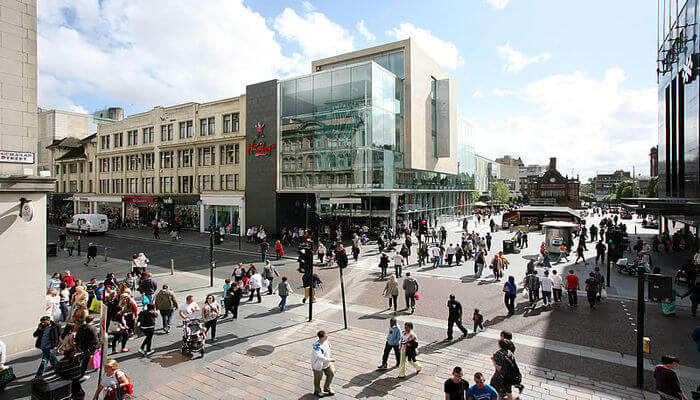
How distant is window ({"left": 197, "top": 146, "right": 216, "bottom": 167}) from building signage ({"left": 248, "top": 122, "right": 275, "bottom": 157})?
243 inches

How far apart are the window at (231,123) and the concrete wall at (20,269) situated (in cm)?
2841

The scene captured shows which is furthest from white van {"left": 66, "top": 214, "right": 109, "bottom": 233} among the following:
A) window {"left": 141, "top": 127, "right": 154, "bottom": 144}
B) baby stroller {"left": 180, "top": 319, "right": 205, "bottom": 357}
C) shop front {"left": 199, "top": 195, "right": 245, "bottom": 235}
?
baby stroller {"left": 180, "top": 319, "right": 205, "bottom": 357}

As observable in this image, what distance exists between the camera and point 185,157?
1645 inches

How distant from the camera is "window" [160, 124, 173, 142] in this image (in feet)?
141

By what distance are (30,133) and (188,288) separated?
29.4 ft

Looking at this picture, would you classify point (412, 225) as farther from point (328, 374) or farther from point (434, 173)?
point (328, 374)

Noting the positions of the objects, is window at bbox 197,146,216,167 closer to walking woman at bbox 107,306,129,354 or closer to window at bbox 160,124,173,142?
window at bbox 160,124,173,142

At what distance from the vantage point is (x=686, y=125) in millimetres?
25094

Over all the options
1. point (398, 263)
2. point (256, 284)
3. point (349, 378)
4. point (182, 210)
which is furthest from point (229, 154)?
point (349, 378)

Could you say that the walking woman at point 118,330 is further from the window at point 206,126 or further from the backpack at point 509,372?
the window at point 206,126

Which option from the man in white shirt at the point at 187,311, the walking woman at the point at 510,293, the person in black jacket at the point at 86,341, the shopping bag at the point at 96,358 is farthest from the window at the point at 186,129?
the walking woman at the point at 510,293

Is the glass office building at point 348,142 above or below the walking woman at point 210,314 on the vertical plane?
above

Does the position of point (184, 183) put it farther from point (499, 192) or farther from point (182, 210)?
point (499, 192)

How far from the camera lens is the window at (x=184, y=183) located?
4156 centimetres
